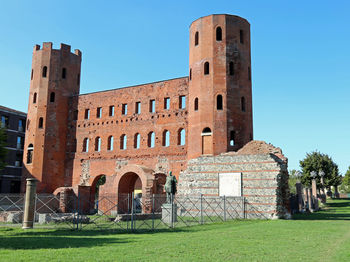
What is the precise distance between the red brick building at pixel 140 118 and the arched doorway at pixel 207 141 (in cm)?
4

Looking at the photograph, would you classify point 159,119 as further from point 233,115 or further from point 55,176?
point 55,176

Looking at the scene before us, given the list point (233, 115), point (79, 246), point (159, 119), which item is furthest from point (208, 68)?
point (79, 246)

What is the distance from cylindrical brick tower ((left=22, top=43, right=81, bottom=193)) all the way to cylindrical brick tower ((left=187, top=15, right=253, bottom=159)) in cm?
1366

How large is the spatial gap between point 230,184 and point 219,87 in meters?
7.38

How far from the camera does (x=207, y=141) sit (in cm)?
2488

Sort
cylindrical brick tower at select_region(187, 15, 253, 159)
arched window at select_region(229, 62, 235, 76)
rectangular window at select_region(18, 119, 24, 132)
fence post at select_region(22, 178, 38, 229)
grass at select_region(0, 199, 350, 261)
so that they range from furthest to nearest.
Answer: rectangular window at select_region(18, 119, 24, 132), arched window at select_region(229, 62, 235, 76), cylindrical brick tower at select_region(187, 15, 253, 159), fence post at select_region(22, 178, 38, 229), grass at select_region(0, 199, 350, 261)

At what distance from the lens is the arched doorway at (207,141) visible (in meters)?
24.7

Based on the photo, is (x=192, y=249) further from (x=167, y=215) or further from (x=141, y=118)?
(x=141, y=118)

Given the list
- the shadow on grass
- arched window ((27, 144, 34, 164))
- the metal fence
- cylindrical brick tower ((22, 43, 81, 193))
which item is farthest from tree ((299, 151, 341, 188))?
arched window ((27, 144, 34, 164))

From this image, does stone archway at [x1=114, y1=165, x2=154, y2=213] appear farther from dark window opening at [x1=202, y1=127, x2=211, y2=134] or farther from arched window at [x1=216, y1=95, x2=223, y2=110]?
arched window at [x1=216, y1=95, x2=223, y2=110]

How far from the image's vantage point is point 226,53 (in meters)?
25.7

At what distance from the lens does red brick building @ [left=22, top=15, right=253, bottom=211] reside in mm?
25266

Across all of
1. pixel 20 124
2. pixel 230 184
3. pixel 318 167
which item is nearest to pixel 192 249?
pixel 230 184

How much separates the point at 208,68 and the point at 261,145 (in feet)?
23.0
